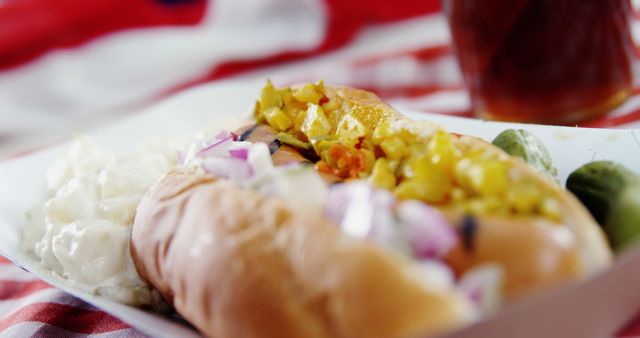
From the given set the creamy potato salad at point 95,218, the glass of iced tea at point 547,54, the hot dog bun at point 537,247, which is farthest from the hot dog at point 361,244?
the glass of iced tea at point 547,54

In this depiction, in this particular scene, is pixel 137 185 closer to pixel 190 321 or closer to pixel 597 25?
pixel 190 321

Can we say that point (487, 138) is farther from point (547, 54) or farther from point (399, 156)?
point (399, 156)

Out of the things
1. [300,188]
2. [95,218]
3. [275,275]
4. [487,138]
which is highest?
[300,188]

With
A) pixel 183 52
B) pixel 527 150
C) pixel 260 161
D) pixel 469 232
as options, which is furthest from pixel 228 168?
pixel 183 52

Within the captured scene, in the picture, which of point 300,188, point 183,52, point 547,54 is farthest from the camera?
point 183,52

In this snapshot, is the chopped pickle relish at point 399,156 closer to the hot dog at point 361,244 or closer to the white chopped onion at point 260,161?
the hot dog at point 361,244

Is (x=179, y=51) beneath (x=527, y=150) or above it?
beneath

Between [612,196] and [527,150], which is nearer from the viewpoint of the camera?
[612,196]
